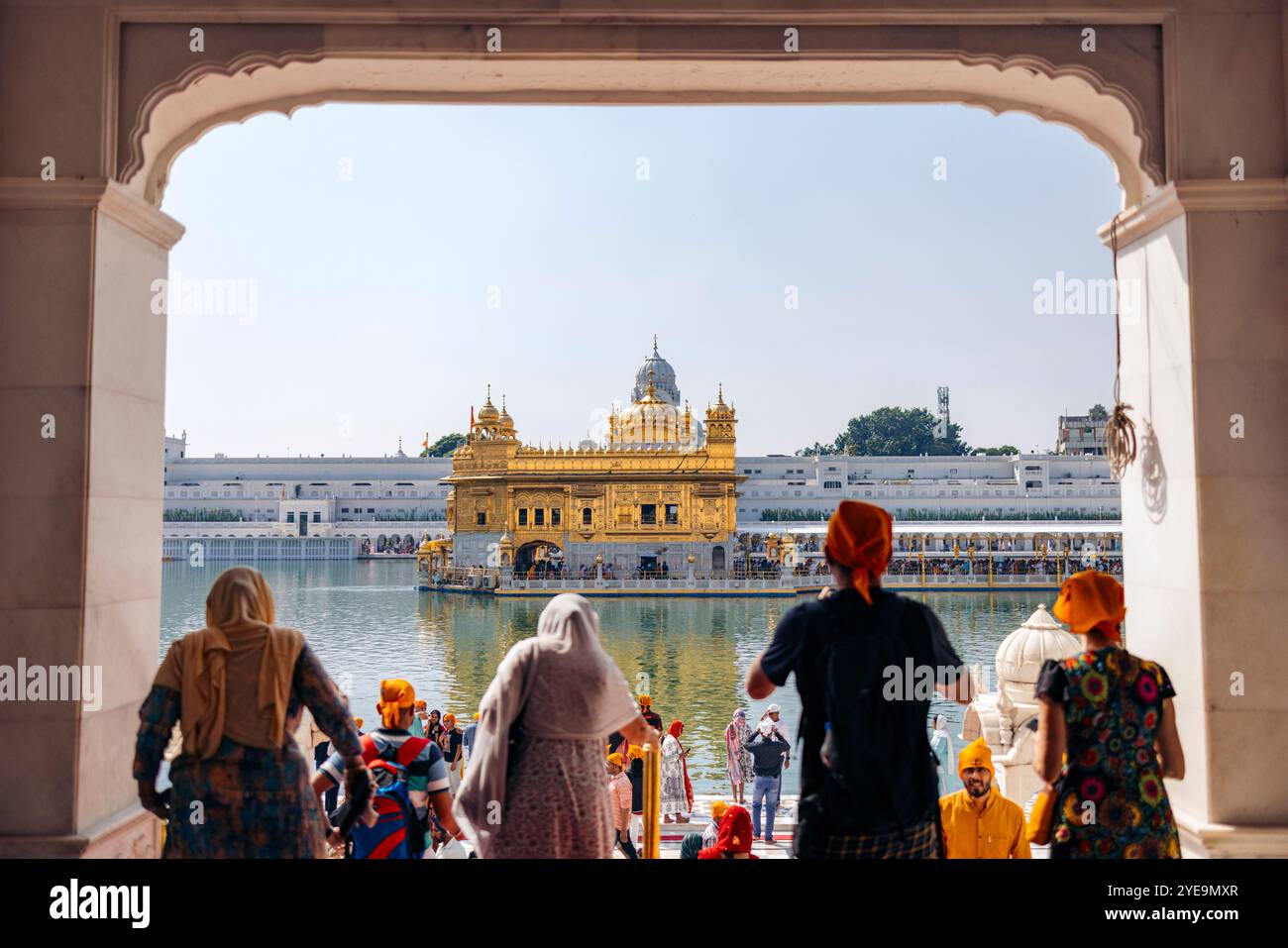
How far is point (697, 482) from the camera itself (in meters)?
33.2

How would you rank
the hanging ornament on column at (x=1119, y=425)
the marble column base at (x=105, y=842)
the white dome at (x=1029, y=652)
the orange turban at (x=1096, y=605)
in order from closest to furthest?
1. the orange turban at (x=1096, y=605)
2. the marble column base at (x=105, y=842)
3. the hanging ornament on column at (x=1119, y=425)
4. the white dome at (x=1029, y=652)

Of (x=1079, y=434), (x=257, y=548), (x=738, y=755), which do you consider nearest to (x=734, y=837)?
(x=738, y=755)

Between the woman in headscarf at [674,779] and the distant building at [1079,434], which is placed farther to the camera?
the distant building at [1079,434]

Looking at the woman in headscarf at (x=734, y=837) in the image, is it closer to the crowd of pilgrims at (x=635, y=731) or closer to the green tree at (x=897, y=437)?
the crowd of pilgrims at (x=635, y=731)

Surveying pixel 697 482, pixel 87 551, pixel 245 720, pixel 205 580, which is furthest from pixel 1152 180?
pixel 205 580

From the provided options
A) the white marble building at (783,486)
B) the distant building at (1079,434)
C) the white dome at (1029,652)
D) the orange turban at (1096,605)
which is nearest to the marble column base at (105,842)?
the orange turban at (1096,605)

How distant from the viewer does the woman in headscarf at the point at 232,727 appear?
2.18 metres

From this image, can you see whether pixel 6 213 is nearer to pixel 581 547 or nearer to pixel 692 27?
pixel 692 27

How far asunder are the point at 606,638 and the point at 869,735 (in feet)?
65.9

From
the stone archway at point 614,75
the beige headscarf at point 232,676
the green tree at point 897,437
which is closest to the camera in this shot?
the beige headscarf at point 232,676

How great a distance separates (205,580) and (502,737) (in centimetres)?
3997

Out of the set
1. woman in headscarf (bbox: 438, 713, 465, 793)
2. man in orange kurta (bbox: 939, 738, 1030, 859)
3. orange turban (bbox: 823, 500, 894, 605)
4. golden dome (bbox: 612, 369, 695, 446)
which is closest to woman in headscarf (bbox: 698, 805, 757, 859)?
man in orange kurta (bbox: 939, 738, 1030, 859)

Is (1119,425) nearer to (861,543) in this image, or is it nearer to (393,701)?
(861,543)

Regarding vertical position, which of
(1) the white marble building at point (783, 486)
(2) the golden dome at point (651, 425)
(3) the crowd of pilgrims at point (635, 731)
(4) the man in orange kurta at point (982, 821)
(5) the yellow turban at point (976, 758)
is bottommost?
(4) the man in orange kurta at point (982, 821)
